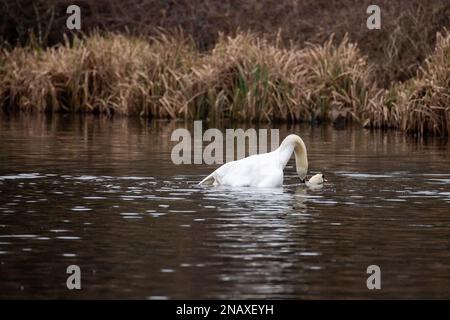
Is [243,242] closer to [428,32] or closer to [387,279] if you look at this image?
[387,279]

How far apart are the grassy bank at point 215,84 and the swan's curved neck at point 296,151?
1100cm

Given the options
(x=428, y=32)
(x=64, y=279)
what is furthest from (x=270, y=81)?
(x=64, y=279)

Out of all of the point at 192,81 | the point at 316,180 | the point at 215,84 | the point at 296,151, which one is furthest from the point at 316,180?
the point at 192,81

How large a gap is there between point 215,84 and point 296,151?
15.2m

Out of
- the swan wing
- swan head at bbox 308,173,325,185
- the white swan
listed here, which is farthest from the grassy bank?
the swan wing

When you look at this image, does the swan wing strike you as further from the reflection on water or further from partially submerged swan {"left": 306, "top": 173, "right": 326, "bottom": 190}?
partially submerged swan {"left": 306, "top": 173, "right": 326, "bottom": 190}

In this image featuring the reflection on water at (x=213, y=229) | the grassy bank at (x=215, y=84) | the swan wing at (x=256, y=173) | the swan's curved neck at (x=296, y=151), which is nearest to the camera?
the reflection on water at (x=213, y=229)

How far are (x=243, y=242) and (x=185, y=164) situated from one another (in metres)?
7.96

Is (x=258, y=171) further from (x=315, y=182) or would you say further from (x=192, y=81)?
(x=192, y=81)

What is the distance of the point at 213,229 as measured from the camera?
12.9 m

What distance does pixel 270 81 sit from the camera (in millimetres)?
30922

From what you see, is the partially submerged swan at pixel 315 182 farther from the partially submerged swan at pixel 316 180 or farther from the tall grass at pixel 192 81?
the tall grass at pixel 192 81

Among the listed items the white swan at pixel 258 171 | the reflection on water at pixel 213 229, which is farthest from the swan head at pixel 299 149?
the reflection on water at pixel 213 229

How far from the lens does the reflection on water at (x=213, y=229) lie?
33.2 feet
